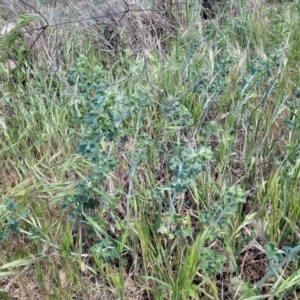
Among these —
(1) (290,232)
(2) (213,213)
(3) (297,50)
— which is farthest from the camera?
(3) (297,50)

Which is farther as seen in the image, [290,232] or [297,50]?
[297,50]

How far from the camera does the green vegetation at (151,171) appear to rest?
54.2 inches

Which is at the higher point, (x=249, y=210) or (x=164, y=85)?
(x=164, y=85)

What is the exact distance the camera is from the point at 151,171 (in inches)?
67.2

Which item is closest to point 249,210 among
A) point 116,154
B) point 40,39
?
point 116,154

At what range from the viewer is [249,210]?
1.63 meters

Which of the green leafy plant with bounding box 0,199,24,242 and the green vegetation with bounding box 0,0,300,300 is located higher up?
the green leafy plant with bounding box 0,199,24,242

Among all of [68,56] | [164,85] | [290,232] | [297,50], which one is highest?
[68,56]

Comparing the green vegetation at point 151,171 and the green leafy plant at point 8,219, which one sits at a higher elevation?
the green leafy plant at point 8,219

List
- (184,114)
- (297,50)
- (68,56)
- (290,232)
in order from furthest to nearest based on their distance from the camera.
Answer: (68,56) < (297,50) < (184,114) < (290,232)

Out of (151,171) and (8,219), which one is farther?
(151,171)

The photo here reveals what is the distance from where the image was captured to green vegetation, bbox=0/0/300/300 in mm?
1376

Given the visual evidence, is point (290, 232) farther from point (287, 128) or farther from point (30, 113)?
point (30, 113)

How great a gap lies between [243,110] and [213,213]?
0.72 m
